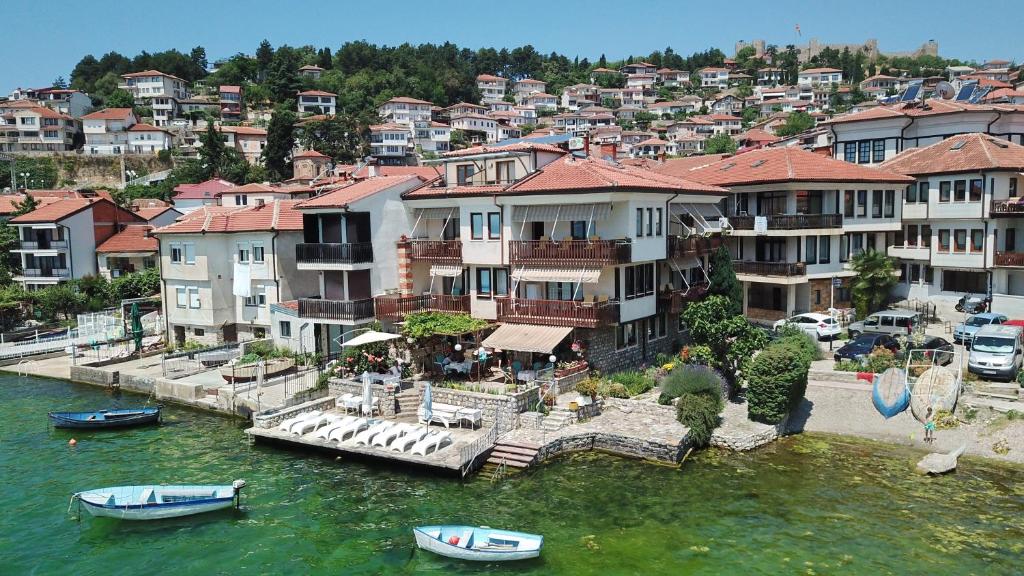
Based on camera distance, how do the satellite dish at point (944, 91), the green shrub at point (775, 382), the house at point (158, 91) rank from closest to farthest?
the green shrub at point (775, 382), the satellite dish at point (944, 91), the house at point (158, 91)

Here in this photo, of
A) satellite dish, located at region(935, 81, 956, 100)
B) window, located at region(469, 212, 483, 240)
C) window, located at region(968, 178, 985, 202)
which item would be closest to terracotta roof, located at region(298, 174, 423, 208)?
window, located at region(469, 212, 483, 240)

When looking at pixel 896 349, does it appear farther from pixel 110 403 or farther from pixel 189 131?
pixel 189 131

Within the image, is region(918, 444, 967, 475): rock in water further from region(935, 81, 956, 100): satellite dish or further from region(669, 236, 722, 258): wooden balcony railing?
region(935, 81, 956, 100): satellite dish

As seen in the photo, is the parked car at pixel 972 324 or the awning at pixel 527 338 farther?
the parked car at pixel 972 324

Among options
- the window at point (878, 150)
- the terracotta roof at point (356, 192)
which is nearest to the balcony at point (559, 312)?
the terracotta roof at point (356, 192)

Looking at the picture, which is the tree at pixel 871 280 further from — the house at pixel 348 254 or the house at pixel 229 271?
the house at pixel 229 271

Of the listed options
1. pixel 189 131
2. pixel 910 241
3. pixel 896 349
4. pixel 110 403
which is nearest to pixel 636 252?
pixel 896 349
